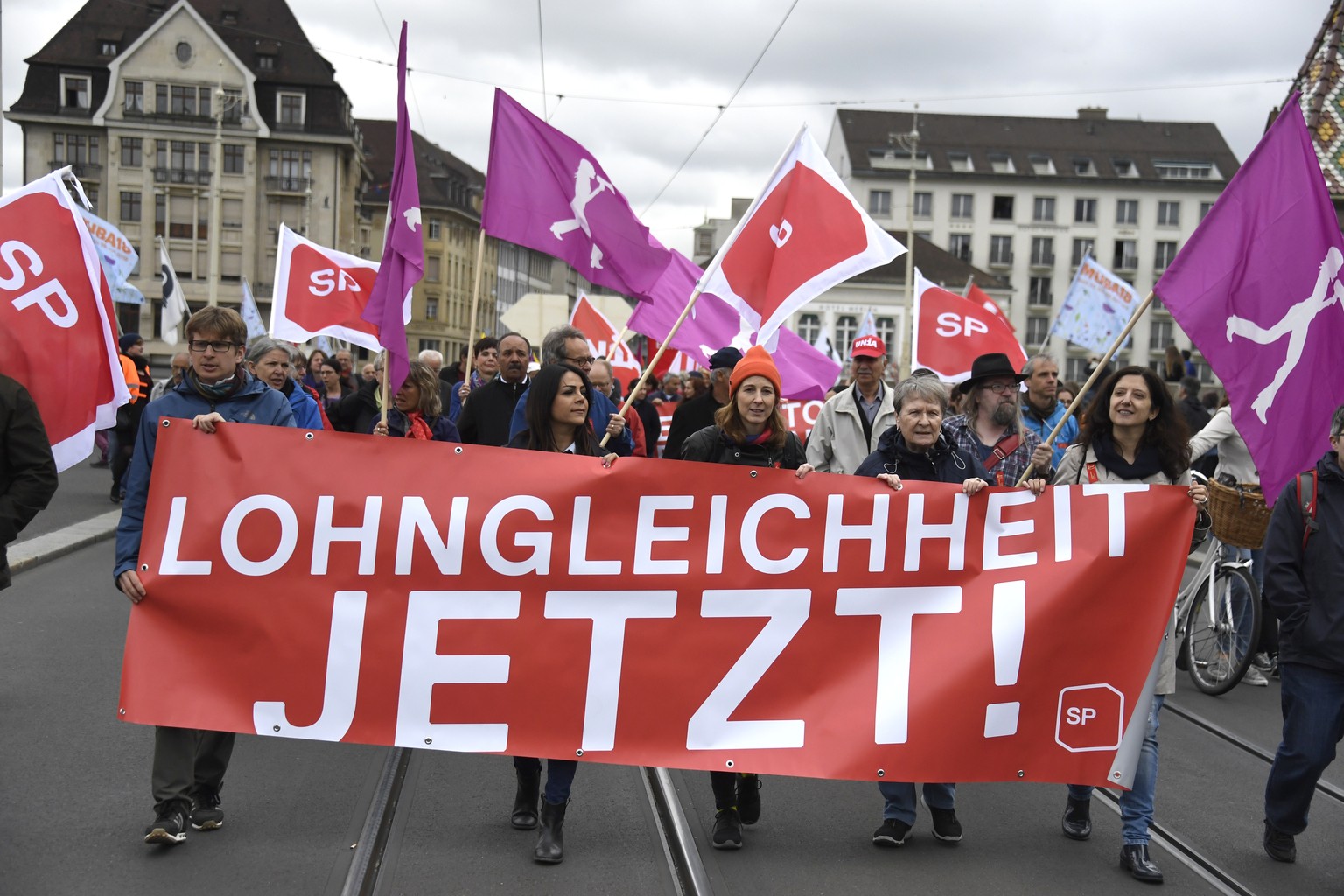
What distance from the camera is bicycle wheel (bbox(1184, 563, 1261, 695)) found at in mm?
7816

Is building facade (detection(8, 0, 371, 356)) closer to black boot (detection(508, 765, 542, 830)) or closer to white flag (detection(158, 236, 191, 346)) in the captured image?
white flag (detection(158, 236, 191, 346))

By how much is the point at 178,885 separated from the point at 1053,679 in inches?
126

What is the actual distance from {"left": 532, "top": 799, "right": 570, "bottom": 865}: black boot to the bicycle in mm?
4347

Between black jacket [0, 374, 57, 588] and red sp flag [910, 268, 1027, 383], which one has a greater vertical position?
red sp flag [910, 268, 1027, 383]

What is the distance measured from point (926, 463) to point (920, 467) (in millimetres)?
30

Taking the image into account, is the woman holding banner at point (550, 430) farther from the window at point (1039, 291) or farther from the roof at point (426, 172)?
the window at point (1039, 291)

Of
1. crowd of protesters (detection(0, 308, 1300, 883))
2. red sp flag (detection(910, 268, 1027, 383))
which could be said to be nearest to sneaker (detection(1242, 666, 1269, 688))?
crowd of protesters (detection(0, 308, 1300, 883))

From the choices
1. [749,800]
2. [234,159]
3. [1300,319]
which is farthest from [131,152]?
[1300,319]

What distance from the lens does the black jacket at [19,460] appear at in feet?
15.8

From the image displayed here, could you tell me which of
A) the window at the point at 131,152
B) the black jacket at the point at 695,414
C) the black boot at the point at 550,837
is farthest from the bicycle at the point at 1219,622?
the window at the point at 131,152

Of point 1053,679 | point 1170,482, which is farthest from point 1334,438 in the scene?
point 1053,679

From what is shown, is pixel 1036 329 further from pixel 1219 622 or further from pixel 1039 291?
pixel 1219 622

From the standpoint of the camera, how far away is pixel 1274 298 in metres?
5.25

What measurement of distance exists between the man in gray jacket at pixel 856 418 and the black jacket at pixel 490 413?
2009mm
